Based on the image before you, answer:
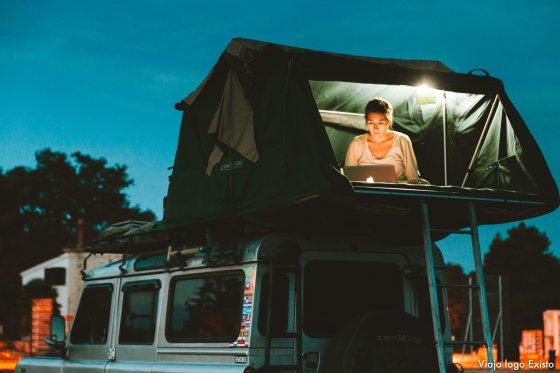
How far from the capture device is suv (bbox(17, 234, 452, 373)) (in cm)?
648

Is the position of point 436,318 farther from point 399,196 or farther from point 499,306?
point 499,306

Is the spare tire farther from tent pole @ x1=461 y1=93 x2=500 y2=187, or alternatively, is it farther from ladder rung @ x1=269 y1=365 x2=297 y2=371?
tent pole @ x1=461 y1=93 x2=500 y2=187

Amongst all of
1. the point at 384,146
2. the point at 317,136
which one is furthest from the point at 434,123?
the point at 317,136

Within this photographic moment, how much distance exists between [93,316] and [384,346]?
3.70m

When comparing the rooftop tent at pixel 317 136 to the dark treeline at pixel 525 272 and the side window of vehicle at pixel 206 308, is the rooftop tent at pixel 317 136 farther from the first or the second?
the dark treeline at pixel 525 272

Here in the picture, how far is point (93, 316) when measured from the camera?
9.00m

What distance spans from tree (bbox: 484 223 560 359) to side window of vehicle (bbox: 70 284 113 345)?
7178 cm

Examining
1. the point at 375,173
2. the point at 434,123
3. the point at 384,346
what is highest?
the point at 434,123

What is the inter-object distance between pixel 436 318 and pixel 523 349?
31.1 metres

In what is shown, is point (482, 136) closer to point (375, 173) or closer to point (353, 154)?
point (353, 154)

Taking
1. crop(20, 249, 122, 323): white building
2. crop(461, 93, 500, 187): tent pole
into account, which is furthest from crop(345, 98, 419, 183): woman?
crop(20, 249, 122, 323): white building

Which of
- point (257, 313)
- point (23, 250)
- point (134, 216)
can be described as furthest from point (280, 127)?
point (134, 216)

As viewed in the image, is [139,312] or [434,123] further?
[434,123]

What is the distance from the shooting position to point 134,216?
94.1 m
